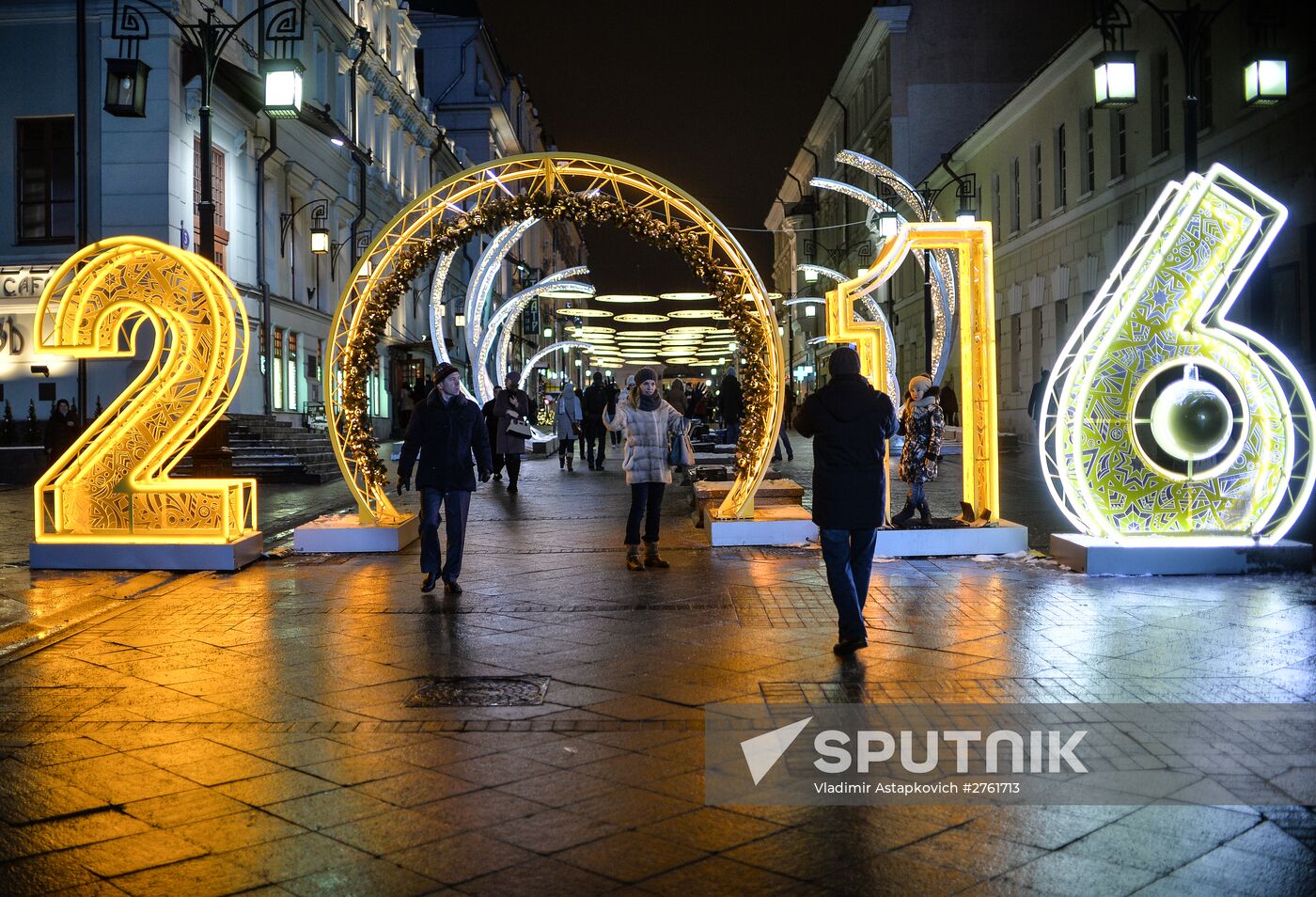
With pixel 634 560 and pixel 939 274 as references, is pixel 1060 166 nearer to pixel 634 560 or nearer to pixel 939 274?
pixel 939 274

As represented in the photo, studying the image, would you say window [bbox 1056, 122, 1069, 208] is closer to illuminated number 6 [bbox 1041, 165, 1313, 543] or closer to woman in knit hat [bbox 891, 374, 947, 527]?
woman in knit hat [bbox 891, 374, 947, 527]

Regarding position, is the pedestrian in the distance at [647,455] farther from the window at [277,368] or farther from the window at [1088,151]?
the window at [277,368]

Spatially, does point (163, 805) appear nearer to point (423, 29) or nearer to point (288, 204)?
point (288, 204)

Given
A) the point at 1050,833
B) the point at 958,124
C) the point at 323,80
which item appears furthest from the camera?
the point at 958,124

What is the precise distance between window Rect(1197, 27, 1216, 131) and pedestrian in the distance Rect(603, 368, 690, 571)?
14.2 metres

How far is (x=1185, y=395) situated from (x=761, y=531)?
4.42m

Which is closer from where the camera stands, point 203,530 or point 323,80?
point 203,530

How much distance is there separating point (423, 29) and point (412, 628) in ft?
187

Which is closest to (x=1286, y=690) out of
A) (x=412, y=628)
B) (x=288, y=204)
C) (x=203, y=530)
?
(x=412, y=628)

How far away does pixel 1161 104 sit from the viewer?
24484 millimetres

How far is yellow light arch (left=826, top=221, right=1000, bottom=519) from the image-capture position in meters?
12.5

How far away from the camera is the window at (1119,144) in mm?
26547

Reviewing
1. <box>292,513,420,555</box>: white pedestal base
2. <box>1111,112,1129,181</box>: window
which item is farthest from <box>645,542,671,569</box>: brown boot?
<box>1111,112,1129,181</box>: window

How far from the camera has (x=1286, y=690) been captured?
6.57 meters
